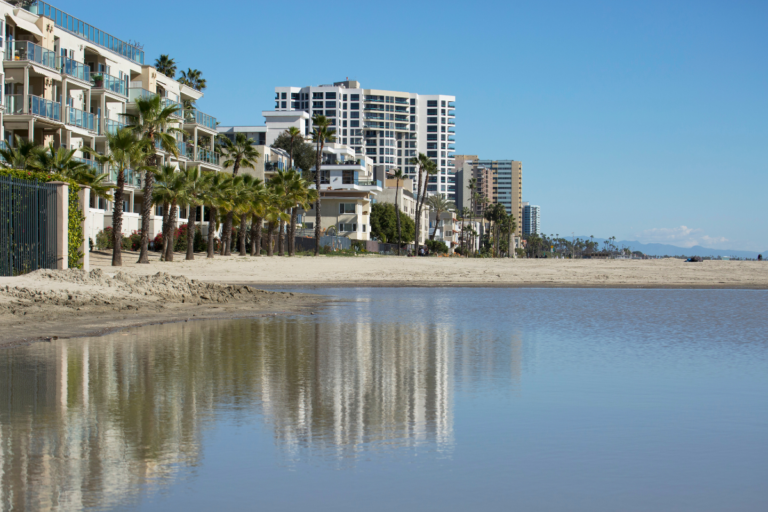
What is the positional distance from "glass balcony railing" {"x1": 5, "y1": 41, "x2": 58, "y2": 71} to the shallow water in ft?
125

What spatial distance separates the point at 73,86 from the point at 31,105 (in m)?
7.24

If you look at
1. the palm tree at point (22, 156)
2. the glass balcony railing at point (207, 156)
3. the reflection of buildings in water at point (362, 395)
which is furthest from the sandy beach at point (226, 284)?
the glass balcony railing at point (207, 156)

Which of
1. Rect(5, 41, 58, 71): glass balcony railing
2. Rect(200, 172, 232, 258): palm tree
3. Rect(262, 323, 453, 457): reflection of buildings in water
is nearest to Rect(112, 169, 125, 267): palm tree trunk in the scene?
Rect(200, 172, 232, 258): palm tree

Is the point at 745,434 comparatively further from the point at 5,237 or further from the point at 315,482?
the point at 5,237

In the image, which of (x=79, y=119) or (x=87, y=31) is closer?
(x=79, y=119)

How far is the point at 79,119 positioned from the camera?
5106 centimetres

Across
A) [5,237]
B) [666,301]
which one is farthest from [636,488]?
[666,301]

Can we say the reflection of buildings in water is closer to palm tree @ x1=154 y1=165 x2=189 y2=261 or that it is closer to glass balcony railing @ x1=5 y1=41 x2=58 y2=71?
palm tree @ x1=154 y1=165 x2=189 y2=261

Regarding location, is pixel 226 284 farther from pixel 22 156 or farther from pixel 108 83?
pixel 108 83

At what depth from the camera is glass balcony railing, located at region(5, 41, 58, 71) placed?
45219mm

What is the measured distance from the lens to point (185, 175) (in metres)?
49.1

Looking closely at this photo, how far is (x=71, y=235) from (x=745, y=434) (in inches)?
823

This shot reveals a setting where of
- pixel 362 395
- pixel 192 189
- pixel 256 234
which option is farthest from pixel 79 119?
pixel 362 395

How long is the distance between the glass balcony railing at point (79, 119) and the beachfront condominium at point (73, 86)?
2 cm
